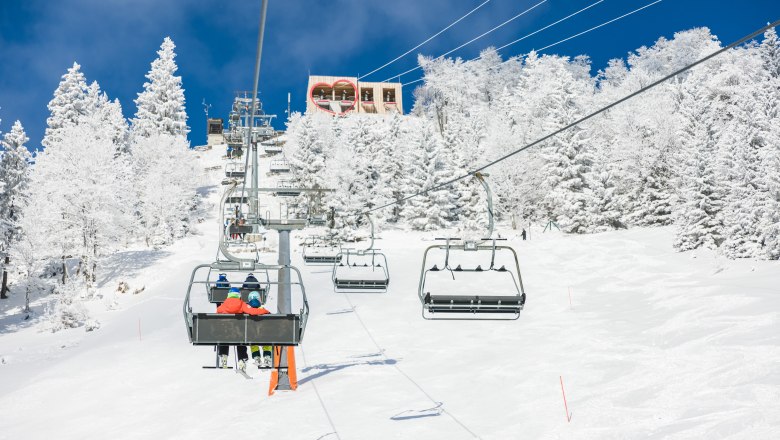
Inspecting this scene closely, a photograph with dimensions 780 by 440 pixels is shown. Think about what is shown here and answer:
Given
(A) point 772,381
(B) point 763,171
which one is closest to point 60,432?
(A) point 772,381

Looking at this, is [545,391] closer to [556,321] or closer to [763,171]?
[556,321]

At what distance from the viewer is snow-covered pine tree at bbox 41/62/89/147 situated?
221 feet

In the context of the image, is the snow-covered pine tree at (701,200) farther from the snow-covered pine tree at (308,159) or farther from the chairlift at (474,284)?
the snow-covered pine tree at (308,159)

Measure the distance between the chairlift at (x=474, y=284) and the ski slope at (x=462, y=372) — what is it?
2.31m

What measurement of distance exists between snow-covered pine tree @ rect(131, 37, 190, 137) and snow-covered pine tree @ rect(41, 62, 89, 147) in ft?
30.6

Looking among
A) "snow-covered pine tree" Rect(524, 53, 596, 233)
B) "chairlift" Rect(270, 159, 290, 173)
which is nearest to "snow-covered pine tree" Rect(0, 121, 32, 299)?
"chairlift" Rect(270, 159, 290, 173)

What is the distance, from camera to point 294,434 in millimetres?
14227

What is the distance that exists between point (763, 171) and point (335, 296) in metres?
24.4

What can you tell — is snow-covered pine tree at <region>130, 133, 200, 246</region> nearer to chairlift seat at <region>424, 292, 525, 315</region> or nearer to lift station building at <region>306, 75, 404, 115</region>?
lift station building at <region>306, 75, 404, 115</region>

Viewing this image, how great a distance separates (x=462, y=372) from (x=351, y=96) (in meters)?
94.7

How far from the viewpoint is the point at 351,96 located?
10975cm

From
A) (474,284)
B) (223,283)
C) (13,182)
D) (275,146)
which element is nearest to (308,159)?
(275,146)

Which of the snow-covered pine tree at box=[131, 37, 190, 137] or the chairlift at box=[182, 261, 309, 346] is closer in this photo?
the chairlift at box=[182, 261, 309, 346]

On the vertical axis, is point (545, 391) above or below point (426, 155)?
below
